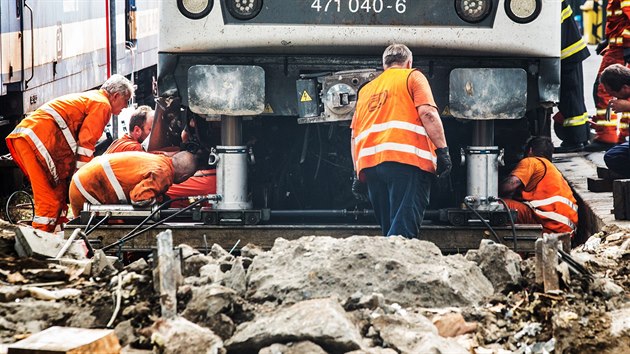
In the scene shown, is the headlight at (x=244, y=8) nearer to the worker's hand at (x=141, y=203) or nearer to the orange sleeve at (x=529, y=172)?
the worker's hand at (x=141, y=203)

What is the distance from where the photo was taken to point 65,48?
42.0 ft

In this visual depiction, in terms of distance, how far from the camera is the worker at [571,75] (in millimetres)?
10242

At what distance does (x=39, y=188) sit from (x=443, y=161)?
325 cm

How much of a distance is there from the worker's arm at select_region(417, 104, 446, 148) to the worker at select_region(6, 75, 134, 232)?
271 centimetres

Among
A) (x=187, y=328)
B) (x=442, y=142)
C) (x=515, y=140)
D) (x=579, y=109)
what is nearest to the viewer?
(x=187, y=328)

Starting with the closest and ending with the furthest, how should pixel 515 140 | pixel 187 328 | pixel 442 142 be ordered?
pixel 187 328 < pixel 442 142 < pixel 515 140

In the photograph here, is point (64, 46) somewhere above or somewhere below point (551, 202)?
above

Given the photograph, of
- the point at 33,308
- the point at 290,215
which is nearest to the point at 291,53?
the point at 290,215

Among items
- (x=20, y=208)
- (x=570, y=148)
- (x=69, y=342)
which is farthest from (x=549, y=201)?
(x=20, y=208)

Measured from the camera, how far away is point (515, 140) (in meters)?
8.48

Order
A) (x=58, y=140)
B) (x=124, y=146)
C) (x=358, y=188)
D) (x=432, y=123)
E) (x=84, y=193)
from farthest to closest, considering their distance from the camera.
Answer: (x=58, y=140)
(x=124, y=146)
(x=84, y=193)
(x=358, y=188)
(x=432, y=123)

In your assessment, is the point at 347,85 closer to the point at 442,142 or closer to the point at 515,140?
the point at 442,142

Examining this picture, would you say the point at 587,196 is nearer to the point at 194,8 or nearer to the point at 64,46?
the point at 194,8

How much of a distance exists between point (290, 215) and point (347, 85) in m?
0.88
